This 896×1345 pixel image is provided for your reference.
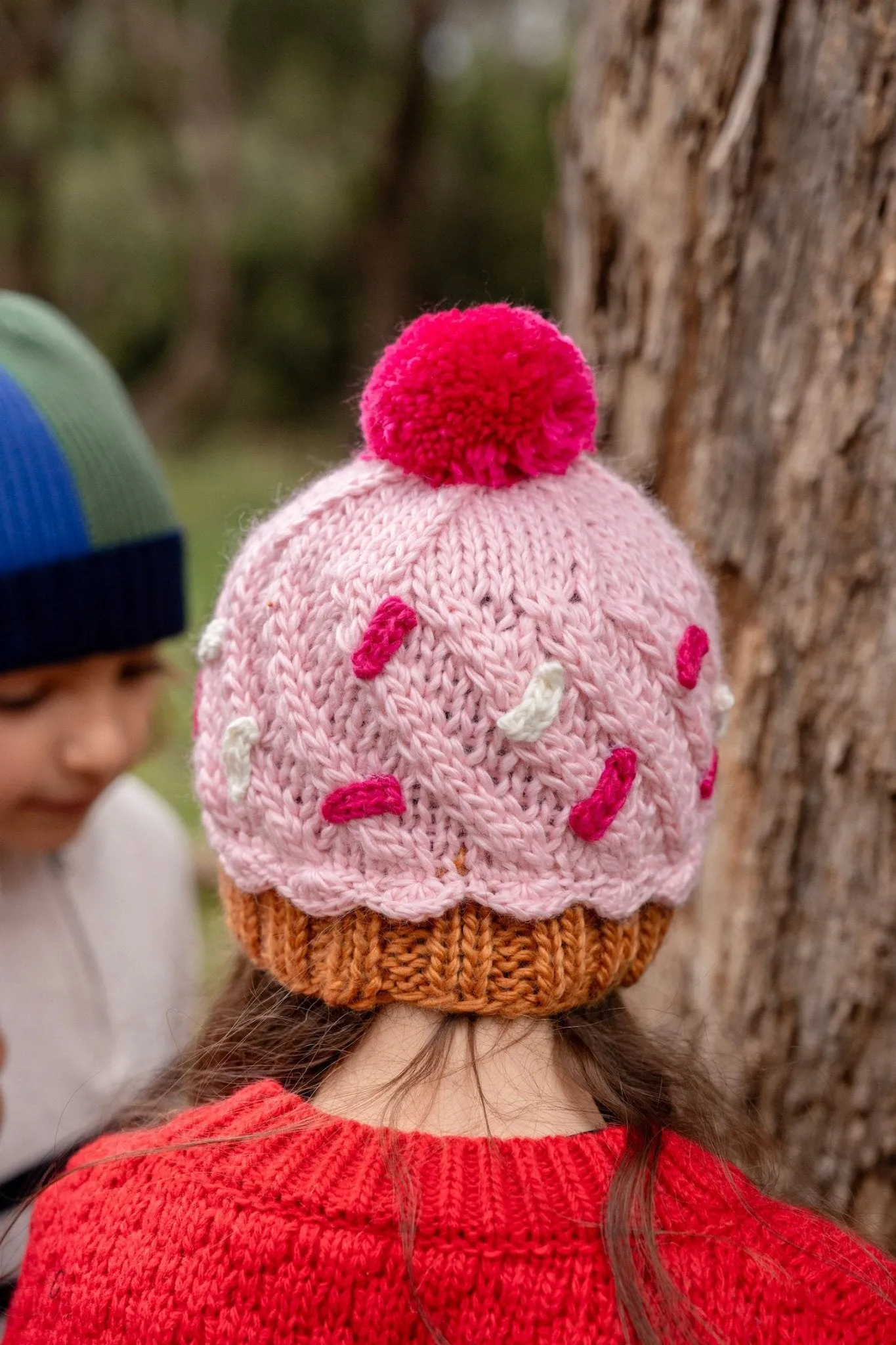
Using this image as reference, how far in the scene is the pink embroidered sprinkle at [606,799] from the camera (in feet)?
3.26

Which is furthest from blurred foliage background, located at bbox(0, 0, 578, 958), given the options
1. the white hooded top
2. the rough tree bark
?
the rough tree bark

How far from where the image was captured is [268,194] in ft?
35.4

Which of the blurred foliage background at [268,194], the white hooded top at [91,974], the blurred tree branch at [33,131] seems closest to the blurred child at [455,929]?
the white hooded top at [91,974]

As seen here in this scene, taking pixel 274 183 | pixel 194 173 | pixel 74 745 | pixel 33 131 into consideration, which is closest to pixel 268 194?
pixel 274 183

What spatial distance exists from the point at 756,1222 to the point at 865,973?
21.3 inches

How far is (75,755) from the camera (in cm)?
147

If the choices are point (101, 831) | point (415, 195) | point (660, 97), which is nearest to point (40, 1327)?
point (101, 831)

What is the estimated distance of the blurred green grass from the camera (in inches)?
55.0

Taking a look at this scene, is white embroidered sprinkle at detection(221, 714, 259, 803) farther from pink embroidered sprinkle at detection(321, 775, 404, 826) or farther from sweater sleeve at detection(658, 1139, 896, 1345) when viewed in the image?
sweater sleeve at detection(658, 1139, 896, 1345)

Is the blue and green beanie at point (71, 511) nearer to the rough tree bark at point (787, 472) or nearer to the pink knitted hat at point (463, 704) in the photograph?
the pink knitted hat at point (463, 704)

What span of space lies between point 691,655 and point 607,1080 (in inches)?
Answer: 15.1

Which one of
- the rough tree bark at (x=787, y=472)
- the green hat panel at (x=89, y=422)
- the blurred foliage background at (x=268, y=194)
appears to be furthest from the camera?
the blurred foliage background at (x=268, y=194)

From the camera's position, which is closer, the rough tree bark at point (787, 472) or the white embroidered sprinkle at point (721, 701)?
the white embroidered sprinkle at point (721, 701)

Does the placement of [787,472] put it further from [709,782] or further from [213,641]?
[213,641]
